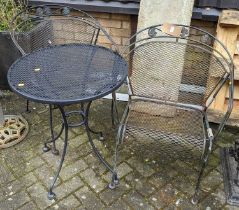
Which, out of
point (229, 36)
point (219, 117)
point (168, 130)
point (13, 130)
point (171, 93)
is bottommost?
point (13, 130)

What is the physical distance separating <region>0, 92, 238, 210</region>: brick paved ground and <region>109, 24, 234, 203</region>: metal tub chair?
125mm

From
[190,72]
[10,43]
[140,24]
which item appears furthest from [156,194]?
[10,43]

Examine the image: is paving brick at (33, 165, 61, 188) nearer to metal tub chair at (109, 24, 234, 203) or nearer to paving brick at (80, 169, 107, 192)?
paving brick at (80, 169, 107, 192)

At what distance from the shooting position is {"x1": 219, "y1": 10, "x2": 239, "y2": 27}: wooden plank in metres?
3.06

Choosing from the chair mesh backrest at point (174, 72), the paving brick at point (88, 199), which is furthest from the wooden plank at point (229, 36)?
the paving brick at point (88, 199)

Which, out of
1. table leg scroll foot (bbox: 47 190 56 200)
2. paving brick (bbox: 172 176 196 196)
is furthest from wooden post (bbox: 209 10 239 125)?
table leg scroll foot (bbox: 47 190 56 200)

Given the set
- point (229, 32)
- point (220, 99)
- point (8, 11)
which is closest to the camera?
point (229, 32)

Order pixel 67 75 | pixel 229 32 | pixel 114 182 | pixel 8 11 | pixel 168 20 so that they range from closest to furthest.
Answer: pixel 67 75, pixel 114 182, pixel 229 32, pixel 168 20, pixel 8 11

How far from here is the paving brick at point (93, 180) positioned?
2.87 m

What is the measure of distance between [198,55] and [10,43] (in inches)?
81.1

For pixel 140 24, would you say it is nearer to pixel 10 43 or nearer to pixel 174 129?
pixel 174 129

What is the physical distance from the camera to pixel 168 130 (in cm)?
290

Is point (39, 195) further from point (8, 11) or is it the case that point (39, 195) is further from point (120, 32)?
point (8, 11)

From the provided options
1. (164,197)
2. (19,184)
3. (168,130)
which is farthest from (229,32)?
(19,184)
